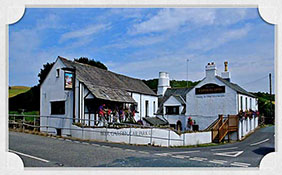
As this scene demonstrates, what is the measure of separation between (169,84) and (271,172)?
2050 cm

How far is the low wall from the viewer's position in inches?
516

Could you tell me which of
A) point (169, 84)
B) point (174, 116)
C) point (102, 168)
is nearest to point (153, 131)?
point (102, 168)

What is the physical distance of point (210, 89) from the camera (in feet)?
64.1

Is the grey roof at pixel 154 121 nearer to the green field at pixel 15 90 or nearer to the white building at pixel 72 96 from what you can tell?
the white building at pixel 72 96

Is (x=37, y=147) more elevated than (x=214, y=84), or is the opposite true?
(x=214, y=84)

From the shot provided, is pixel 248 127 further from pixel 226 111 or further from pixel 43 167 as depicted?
pixel 43 167

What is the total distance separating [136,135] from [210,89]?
27.5ft

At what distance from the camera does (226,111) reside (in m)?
18.8

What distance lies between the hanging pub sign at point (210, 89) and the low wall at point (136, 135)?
5.36 meters

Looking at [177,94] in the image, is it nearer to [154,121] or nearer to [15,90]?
[154,121]

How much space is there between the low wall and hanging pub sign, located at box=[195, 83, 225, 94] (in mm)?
5363

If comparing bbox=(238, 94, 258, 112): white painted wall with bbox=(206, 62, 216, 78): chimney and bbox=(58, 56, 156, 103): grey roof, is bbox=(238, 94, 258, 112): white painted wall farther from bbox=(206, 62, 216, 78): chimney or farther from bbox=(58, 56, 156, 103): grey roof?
bbox=(58, 56, 156, 103): grey roof

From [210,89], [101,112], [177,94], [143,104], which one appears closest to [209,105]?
[210,89]

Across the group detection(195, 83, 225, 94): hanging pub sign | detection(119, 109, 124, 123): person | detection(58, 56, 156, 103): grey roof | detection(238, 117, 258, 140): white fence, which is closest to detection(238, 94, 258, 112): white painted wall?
detection(238, 117, 258, 140): white fence
